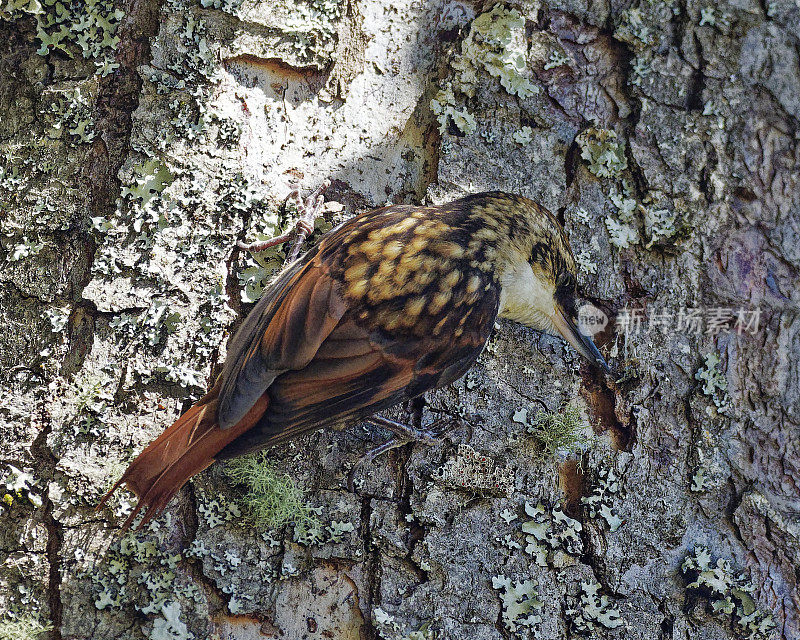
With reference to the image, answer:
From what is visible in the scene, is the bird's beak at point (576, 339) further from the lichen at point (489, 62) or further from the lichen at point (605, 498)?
the lichen at point (489, 62)

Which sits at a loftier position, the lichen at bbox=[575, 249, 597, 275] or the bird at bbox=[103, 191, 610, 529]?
the lichen at bbox=[575, 249, 597, 275]

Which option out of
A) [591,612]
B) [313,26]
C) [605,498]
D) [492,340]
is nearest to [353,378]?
[492,340]

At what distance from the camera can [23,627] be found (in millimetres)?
2117

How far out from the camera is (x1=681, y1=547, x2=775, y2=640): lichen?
2.30 m

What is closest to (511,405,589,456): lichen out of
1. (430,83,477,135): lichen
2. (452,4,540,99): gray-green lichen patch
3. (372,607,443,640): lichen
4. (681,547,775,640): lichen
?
(681,547,775,640): lichen

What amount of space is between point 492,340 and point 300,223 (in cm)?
80

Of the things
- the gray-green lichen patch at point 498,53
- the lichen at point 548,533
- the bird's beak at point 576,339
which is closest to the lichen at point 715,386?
the bird's beak at point 576,339

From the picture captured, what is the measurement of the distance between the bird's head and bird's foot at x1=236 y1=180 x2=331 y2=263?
2.22ft

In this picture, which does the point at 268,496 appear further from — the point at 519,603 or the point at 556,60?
the point at 556,60

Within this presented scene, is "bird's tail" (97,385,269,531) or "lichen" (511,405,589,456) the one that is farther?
"lichen" (511,405,589,456)

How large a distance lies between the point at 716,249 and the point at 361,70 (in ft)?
4.90

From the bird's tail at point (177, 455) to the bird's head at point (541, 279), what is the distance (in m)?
1.00

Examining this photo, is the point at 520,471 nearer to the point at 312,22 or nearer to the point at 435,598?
the point at 435,598

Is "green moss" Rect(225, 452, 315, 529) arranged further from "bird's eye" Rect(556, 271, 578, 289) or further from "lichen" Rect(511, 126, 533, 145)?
"lichen" Rect(511, 126, 533, 145)
